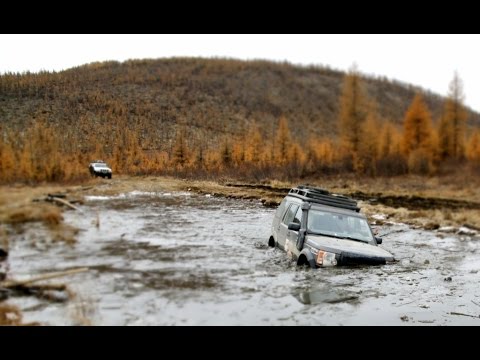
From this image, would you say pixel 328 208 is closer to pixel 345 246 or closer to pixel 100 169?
pixel 345 246

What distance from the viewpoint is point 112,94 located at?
18.0ft

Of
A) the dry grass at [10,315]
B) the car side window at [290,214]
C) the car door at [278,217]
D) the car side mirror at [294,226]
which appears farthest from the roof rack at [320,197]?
the dry grass at [10,315]

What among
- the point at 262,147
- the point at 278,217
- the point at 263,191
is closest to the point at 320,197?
the point at 278,217

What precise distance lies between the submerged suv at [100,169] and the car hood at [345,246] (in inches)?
208

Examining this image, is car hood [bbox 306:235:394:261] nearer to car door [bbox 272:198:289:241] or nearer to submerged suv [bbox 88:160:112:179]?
car door [bbox 272:198:289:241]

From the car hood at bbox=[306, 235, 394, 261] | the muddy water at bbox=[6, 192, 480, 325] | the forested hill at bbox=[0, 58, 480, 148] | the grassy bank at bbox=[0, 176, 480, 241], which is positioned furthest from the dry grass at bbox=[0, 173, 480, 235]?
the car hood at bbox=[306, 235, 394, 261]

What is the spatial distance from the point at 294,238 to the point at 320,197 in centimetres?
114

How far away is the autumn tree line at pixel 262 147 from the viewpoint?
4.14 m

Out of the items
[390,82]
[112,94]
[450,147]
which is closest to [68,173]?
[112,94]

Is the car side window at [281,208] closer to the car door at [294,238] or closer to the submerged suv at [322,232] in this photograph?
the submerged suv at [322,232]

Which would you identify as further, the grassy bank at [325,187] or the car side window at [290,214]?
the car side window at [290,214]

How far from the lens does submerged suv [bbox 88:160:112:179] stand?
4487 millimetres

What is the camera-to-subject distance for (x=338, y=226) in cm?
1021
